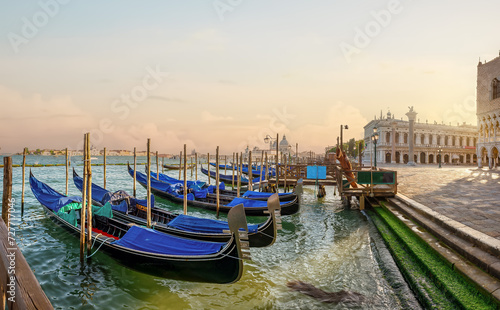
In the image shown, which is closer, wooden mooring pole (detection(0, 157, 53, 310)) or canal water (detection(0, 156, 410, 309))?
wooden mooring pole (detection(0, 157, 53, 310))

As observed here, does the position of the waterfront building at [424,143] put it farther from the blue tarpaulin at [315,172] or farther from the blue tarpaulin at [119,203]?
the blue tarpaulin at [119,203]

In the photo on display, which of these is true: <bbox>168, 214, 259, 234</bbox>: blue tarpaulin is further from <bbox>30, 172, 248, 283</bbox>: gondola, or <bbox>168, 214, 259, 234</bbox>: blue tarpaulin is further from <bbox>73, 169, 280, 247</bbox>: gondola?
<bbox>30, 172, 248, 283</bbox>: gondola

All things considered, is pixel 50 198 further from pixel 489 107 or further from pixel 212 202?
pixel 489 107

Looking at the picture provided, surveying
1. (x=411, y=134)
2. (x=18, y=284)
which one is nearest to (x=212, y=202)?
(x=18, y=284)

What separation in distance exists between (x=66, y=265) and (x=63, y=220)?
5.97 feet

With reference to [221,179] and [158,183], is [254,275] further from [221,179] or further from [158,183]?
[221,179]

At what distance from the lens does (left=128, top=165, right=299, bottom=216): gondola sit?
1020cm

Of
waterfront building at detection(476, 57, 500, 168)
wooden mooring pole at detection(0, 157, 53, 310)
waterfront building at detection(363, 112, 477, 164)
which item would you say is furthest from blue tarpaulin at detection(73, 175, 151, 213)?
waterfront building at detection(363, 112, 477, 164)

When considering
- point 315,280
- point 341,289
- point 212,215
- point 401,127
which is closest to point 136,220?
point 212,215

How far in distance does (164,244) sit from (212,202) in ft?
23.7

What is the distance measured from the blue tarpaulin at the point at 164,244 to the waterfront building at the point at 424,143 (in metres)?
41.5

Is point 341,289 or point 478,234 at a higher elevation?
point 478,234

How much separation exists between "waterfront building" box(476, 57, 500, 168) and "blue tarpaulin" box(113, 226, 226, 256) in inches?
952

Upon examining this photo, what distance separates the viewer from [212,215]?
11.2 metres
